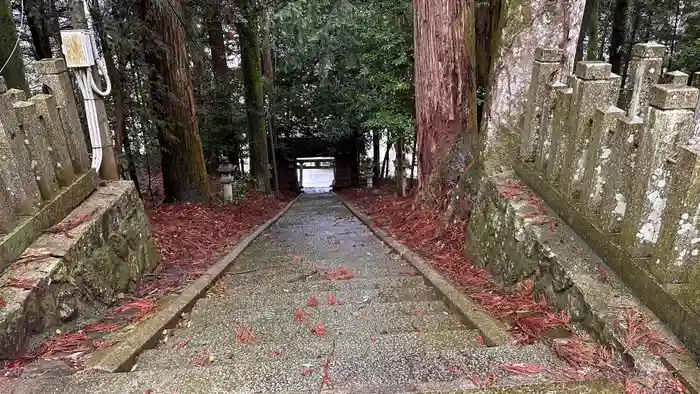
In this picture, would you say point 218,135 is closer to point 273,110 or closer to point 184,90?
point 273,110

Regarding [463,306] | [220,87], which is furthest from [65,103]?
[220,87]

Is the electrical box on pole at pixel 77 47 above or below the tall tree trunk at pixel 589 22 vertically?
below

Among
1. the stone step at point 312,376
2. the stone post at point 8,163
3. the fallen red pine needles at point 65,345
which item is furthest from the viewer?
the stone post at point 8,163

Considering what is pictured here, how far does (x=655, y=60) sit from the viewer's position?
2.64 meters

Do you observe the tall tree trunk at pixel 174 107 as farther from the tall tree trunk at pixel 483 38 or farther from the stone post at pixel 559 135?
the stone post at pixel 559 135

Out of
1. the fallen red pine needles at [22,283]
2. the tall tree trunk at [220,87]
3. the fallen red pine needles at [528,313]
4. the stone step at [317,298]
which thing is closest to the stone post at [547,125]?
the fallen red pine needles at [528,313]

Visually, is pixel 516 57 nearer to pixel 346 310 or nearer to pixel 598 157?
pixel 598 157

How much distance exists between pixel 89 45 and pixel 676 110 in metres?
3.97

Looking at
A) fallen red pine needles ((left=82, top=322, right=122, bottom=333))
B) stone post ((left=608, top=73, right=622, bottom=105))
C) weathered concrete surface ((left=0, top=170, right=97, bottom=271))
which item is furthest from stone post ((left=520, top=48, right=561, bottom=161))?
weathered concrete surface ((left=0, top=170, right=97, bottom=271))

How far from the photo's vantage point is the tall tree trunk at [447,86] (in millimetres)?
5324

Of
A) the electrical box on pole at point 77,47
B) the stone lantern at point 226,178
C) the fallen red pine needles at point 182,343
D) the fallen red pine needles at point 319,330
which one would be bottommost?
the stone lantern at point 226,178

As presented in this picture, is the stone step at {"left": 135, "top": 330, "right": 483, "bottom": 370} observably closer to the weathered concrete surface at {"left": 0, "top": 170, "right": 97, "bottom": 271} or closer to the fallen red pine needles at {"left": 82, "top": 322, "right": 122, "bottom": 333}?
the fallen red pine needles at {"left": 82, "top": 322, "right": 122, "bottom": 333}

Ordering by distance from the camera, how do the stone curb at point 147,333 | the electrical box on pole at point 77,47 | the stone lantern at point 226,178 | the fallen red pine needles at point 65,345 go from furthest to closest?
1. the stone lantern at point 226,178
2. the electrical box on pole at point 77,47
3. the fallen red pine needles at point 65,345
4. the stone curb at point 147,333

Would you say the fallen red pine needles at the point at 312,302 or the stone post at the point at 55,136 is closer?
the stone post at the point at 55,136
